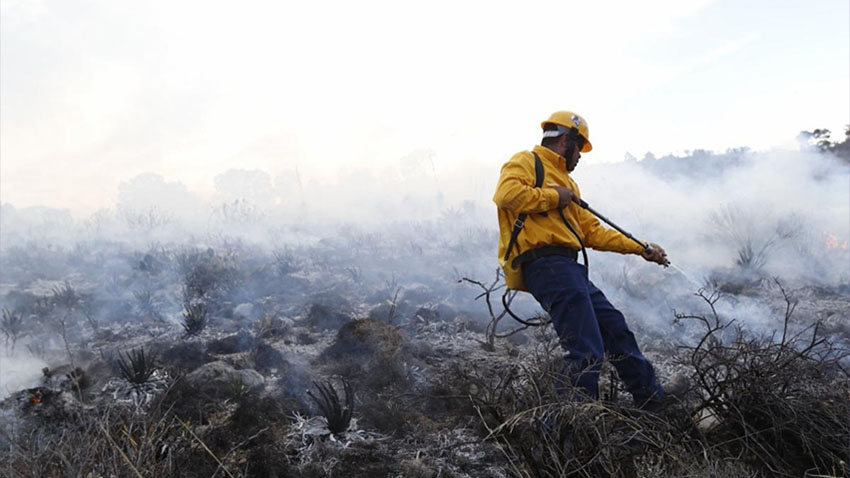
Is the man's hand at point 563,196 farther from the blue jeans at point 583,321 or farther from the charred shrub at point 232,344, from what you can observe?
the charred shrub at point 232,344

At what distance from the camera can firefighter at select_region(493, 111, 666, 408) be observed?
2.64 m

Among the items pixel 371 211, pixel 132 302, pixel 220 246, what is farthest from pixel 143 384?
pixel 371 211

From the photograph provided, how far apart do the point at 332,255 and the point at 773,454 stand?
10644mm

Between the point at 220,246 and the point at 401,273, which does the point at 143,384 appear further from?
the point at 220,246

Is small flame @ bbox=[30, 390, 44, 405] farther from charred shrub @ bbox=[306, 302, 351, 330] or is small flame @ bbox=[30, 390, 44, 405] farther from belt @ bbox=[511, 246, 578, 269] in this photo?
belt @ bbox=[511, 246, 578, 269]

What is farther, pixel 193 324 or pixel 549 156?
pixel 193 324

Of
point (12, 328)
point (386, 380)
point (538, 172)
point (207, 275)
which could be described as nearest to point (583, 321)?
point (538, 172)

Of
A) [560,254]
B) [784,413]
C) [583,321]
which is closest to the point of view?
[784,413]

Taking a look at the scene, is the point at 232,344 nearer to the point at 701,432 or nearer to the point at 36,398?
the point at 36,398

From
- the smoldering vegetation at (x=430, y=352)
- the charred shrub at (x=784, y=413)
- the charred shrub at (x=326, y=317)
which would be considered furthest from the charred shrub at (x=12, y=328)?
the charred shrub at (x=784, y=413)

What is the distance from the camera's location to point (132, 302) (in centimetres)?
787

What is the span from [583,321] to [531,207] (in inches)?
27.3

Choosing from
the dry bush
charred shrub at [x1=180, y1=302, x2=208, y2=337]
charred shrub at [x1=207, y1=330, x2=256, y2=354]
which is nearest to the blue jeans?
the dry bush

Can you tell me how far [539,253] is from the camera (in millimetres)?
2809
